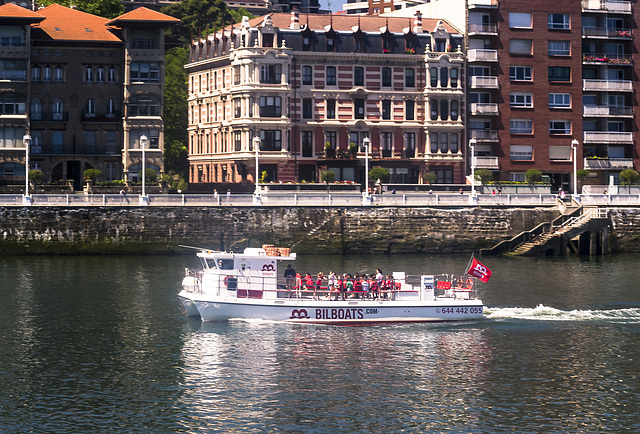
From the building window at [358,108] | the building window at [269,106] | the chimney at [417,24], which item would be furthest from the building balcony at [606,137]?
the building window at [269,106]

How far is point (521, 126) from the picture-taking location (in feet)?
355

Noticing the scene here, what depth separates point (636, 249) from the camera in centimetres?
8788

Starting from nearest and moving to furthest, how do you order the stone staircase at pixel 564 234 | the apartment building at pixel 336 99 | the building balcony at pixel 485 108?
the stone staircase at pixel 564 234 → the apartment building at pixel 336 99 → the building balcony at pixel 485 108

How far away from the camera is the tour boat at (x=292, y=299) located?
52.0 m

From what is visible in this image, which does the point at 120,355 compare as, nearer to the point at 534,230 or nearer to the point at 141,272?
the point at 141,272

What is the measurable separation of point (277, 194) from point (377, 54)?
25.0 metres

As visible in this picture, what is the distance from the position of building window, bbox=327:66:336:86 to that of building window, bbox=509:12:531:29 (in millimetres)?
19775

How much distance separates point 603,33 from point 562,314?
207 ft

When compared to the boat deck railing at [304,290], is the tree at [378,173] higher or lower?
higher

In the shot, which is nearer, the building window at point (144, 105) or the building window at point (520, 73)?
the building window at point (144, 105)

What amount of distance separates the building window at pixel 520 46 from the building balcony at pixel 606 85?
7.18m

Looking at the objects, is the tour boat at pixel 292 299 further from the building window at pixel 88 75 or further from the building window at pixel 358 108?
the building window at pixel 88 75

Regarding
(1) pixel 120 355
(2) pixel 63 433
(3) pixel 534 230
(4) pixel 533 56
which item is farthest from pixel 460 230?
(2) pixel 63 433

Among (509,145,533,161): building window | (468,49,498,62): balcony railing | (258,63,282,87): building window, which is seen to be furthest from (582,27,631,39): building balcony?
(258,63,282,87): building window
